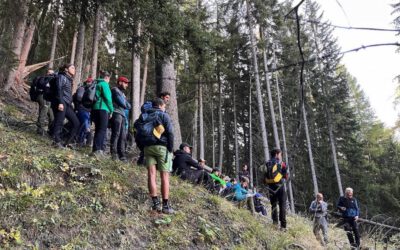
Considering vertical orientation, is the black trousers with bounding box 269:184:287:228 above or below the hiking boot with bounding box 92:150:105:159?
below

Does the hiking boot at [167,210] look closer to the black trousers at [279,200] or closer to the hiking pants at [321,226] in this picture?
the black trousers at [279,200]

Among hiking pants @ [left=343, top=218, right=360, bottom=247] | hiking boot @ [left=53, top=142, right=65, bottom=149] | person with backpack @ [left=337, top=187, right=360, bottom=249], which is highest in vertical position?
hiking boot @ [left=53, top=142, right=65, bottom=149]

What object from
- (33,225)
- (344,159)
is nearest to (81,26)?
(33,225)

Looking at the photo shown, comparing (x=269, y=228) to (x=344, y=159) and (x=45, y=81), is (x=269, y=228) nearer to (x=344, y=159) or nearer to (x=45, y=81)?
(x=45, y=81)

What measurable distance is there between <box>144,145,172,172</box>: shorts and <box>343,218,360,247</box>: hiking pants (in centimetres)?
564

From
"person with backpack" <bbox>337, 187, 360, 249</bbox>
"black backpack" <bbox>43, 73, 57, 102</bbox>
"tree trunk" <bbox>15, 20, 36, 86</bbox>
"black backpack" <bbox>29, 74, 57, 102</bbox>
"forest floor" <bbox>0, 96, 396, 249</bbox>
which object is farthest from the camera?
"tree trunk" <bbox>15, 20, 36, 86</bbox>

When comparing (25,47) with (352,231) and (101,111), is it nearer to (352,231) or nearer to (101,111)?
(101,111)

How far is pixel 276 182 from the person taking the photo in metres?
7.09

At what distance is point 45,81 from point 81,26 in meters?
2.11

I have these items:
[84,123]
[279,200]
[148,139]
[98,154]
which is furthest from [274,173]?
[84,123]

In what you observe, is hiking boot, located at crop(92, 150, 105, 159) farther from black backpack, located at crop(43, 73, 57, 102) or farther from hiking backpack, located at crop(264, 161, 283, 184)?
hiking backpack, located at crop(264, 161, 283, 184)

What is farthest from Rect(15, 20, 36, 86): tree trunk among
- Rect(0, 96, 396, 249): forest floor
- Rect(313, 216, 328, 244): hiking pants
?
Rect(313, 216, 328, 244): hiking pants

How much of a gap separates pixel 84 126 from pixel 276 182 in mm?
3949

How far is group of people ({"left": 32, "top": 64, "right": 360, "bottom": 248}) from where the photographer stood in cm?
518
